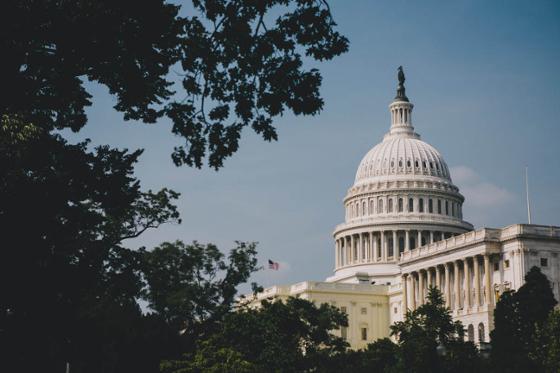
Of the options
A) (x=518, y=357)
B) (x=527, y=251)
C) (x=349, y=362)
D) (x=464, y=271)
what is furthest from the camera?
(x=464, y=271)

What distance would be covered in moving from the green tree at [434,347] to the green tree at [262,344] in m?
8.63

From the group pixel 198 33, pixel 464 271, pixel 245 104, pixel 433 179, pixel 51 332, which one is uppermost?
pixel 433 179

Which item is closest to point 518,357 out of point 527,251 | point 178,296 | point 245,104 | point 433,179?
point 178,296

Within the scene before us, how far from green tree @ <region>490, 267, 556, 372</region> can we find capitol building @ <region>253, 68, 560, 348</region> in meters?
23.3

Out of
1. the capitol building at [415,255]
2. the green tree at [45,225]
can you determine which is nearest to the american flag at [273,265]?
the capitol building at [415,255]

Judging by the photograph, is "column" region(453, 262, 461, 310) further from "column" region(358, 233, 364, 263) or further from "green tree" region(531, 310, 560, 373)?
"green tree" region(531, 310, 560, 373)

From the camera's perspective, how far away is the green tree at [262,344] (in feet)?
240

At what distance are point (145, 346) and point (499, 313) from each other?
→ 171ft

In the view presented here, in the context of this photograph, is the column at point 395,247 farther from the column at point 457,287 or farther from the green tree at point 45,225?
the green tree at point 45,225

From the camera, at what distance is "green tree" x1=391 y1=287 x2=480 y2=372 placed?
7650 cm

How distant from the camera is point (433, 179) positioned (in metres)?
195

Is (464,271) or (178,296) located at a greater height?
(464,271)

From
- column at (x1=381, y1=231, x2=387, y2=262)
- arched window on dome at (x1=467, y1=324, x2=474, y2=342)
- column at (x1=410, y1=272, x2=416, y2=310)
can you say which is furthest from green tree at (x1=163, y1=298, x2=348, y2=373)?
column at (x1=381, y1=231, x2=387, y2=262)

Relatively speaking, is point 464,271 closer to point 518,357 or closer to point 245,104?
point 518,357
